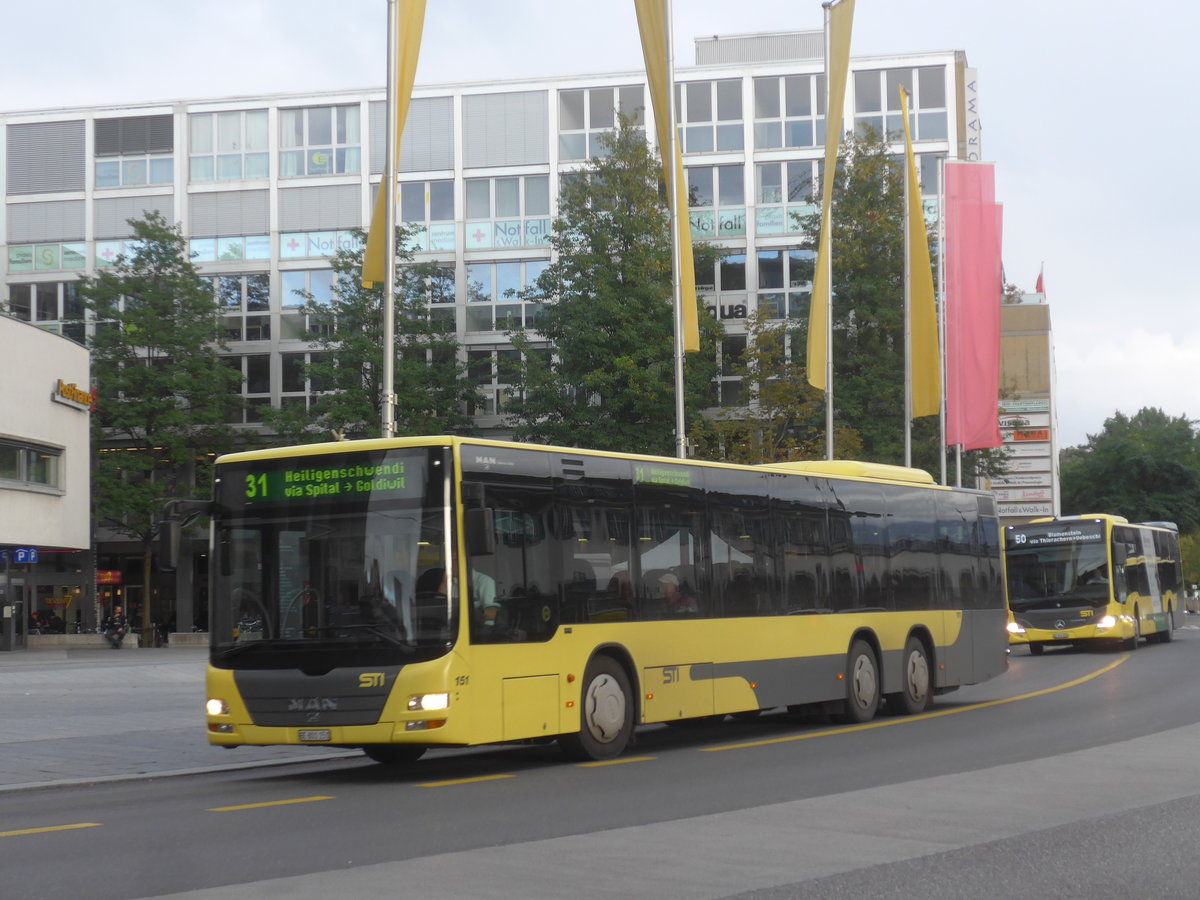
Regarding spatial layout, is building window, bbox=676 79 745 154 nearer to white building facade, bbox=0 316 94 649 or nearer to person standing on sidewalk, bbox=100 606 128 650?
white building facade, bbox=0 316 94 649

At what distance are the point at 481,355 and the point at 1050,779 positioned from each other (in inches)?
1875

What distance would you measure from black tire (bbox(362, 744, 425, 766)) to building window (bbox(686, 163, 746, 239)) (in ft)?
148

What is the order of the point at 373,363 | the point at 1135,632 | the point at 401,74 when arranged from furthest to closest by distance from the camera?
the point at 373,363, the point at 1135,632, the point at 401,74

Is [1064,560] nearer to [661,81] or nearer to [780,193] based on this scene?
[661,81]

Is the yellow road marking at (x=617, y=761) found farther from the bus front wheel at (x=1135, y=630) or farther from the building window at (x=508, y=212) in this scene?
the building window at (x=508, y=212)

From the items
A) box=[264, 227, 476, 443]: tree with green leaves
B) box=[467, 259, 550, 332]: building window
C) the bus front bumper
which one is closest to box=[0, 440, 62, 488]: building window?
box=[264, 227, 476, 443]: tree with green leaves

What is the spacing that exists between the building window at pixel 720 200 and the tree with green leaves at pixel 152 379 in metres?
17.8

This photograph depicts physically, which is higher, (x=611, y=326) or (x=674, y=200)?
(x=611, y=326)

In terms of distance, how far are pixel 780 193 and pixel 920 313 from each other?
73.4 ft

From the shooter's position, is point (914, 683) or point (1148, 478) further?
point (1148, 478)

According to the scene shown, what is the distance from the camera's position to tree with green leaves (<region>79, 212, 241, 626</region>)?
54000mm

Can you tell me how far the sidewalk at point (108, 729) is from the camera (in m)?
14.9

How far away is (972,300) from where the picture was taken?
3734cm

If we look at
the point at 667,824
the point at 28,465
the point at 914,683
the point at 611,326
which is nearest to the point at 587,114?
the point at 611,326
